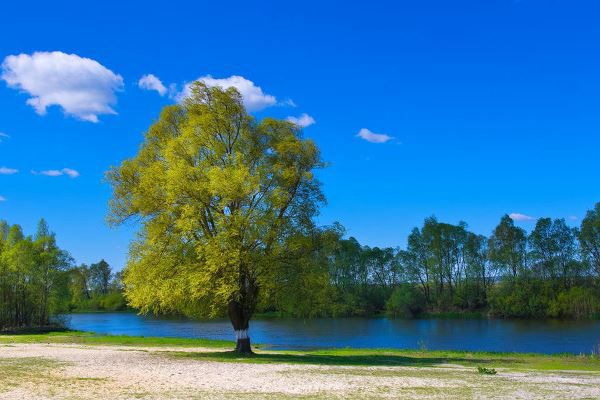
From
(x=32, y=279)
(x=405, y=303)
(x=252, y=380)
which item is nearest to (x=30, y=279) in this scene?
(x=32, y=279)

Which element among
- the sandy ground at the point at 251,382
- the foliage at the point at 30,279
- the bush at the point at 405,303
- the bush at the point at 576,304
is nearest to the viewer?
the sandy ground at the point at 251,382

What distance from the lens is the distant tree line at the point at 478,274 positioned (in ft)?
348

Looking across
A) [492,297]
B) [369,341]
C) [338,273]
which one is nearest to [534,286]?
[492,297]

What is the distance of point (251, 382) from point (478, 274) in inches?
4399

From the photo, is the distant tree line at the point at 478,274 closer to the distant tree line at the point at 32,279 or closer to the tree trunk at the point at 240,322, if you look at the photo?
the distant tree line at the point at 32,279

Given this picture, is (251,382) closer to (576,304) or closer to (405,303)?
(576,304)

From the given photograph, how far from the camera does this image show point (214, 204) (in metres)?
31.3

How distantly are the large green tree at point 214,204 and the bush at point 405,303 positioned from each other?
3472 inches

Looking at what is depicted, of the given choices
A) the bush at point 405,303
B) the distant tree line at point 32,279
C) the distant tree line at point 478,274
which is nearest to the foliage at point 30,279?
the distant tree line at point 32,279

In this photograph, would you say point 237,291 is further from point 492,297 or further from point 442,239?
point 442,239

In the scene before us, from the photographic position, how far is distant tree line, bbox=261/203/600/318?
Result: 348ft

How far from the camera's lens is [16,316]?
77.2 m

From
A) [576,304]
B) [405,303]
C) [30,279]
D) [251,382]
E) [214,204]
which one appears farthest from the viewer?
[405,303]

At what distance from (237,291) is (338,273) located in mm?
108599
